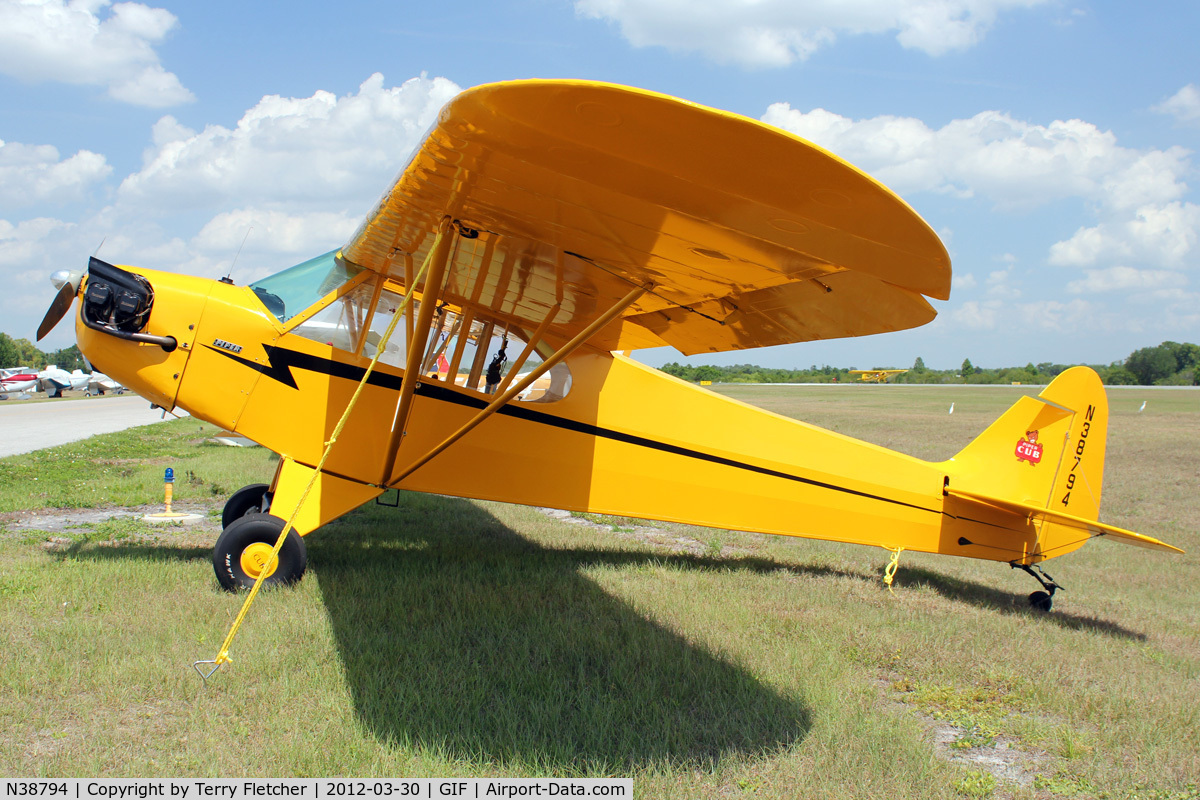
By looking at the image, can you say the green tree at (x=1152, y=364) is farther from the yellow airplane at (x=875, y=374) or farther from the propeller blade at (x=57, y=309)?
the propeller blade at (x=57, y=309)

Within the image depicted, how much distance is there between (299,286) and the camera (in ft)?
18.7

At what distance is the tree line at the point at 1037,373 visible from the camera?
279 ft

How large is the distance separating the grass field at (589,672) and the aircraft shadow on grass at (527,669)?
0.06 ft

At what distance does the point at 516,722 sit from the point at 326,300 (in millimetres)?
3454

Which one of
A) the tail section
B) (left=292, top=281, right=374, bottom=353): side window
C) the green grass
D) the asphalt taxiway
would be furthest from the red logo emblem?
the asphalt taxiway

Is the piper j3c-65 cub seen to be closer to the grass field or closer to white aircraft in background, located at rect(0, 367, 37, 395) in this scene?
the grass field

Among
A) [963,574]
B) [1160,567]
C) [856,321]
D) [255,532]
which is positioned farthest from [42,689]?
[1160,567]

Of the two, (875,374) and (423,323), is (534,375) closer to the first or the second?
(423,323)

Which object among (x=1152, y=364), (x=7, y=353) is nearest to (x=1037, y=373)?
(x=1152, y=364)

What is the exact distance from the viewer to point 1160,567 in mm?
8805

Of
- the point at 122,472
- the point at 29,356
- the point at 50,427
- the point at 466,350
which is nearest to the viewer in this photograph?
the point at 466,350

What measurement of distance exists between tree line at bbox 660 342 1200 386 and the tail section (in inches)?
2631

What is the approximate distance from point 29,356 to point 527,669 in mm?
146981

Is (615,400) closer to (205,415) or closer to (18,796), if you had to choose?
(205,415)
